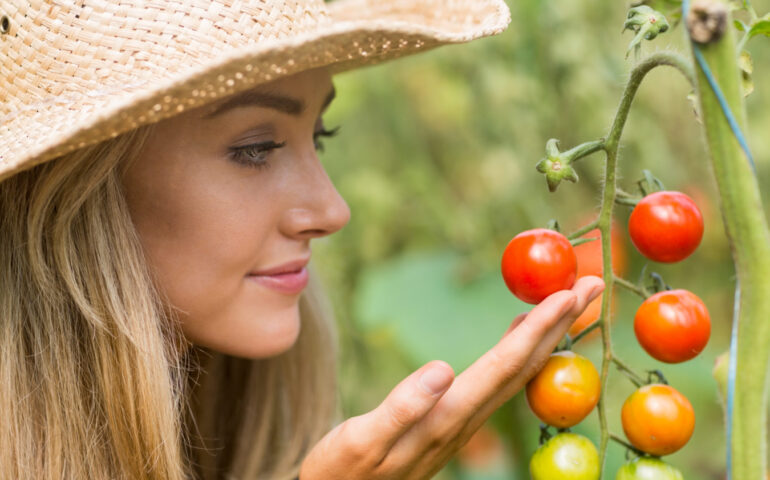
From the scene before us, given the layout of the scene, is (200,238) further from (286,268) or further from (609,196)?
(609,196)

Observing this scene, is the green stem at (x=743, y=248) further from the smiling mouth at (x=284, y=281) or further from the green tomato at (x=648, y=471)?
the smiling mouth at (x=284, y=281)

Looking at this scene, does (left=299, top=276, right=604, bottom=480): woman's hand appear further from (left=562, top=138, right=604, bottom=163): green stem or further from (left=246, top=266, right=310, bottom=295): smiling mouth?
(left=246, top=266, right=310, bottom=295): smiling mouth

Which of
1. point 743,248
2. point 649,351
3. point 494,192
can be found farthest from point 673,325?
point 494,192

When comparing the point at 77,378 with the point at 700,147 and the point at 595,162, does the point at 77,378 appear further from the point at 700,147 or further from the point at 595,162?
the point at 700,147

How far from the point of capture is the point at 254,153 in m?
0.85

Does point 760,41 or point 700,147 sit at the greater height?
point 760,41

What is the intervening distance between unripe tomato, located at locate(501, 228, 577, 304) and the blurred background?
53cm

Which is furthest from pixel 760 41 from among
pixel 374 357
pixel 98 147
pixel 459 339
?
pixel 98 147

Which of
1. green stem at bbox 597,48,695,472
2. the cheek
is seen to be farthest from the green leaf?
the cheek

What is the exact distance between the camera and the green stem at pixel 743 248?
443 millimetres

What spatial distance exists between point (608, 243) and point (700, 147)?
0.94 meters

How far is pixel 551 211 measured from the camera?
1424 mm

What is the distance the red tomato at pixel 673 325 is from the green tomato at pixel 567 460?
0.33 feet

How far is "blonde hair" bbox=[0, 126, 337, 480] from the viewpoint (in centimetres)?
84
